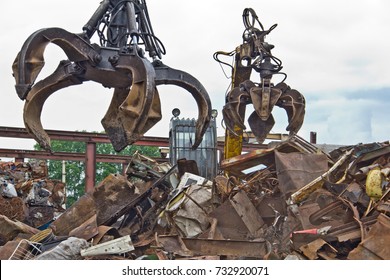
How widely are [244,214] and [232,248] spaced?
0.75 metres

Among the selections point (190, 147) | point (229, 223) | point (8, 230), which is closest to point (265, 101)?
point (229, 223)

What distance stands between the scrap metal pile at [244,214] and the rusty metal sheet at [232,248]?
11 millimetres

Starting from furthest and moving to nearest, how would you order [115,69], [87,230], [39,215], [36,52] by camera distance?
1. [39,215]
2. [87,230]
3. [115,69]
4. [36,52]

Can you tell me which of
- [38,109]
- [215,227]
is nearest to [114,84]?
[38,109]

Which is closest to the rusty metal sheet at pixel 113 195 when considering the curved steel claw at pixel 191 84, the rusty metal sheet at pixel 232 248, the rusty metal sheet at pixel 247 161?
the rusty metal sheet at pixel 247 161

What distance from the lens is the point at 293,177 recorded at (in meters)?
7.43

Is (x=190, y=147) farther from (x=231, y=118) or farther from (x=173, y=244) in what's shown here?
(x=173, y=244)

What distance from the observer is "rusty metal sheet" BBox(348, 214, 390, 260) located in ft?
18.3

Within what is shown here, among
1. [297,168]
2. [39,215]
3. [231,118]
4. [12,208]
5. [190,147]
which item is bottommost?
[39,215]

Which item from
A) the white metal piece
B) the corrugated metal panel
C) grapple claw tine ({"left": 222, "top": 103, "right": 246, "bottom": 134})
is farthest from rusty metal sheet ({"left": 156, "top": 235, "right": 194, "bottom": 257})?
the corrugated metal panel

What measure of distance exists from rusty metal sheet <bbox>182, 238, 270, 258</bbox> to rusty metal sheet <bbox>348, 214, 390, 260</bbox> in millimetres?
1114

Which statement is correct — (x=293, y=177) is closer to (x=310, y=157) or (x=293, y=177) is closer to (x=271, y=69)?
(x=310, y=157)

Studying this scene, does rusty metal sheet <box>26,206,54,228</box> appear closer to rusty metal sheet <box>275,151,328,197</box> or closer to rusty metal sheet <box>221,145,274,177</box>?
rusty metal sheet <box>221,145,274,177</box>

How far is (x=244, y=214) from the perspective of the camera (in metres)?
7.22
